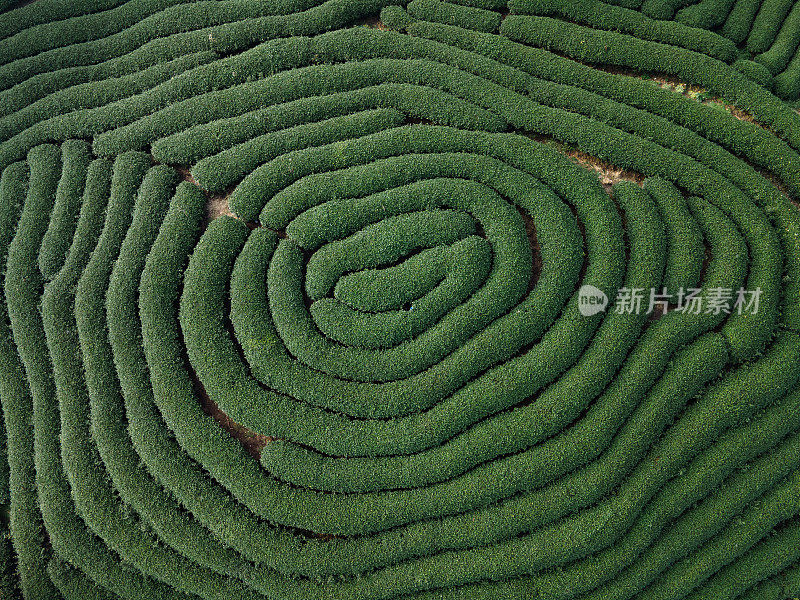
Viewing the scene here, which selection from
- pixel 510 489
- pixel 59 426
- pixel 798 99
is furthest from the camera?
pixel 798 99

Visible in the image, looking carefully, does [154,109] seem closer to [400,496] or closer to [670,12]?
[400,496]

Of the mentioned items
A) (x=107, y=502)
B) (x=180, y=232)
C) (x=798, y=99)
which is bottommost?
(x=107, y=502)

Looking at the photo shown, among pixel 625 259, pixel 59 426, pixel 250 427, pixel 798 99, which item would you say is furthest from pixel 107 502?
pixel 798 99

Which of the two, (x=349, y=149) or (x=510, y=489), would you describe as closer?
(x=510, y=489)

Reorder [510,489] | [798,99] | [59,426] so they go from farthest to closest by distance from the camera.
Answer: [798,99] < [59,426] < [510,489]

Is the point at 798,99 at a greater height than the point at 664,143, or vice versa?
the point at 798,99

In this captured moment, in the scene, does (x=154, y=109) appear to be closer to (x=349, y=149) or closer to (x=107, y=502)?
(x=349, y=149)

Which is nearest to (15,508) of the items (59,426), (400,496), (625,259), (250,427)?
(59,426)
